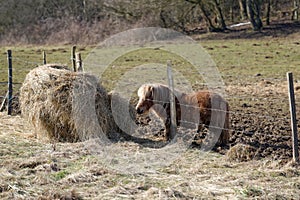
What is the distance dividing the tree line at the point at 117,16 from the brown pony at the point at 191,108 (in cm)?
1877

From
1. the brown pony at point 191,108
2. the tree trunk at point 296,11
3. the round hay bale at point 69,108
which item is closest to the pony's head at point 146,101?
the brown pony at point 191,108

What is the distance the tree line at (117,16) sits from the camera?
1079 inches

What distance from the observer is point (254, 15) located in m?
27.5

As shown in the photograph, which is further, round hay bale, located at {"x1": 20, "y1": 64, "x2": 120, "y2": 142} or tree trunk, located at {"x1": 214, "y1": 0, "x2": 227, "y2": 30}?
tree trunk, located at {"x1": 214, "y1": 0, "x2": 227, "y2": 30}

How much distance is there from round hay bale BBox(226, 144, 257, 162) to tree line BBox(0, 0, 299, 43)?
66.2ft

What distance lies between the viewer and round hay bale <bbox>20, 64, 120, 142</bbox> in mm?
7610

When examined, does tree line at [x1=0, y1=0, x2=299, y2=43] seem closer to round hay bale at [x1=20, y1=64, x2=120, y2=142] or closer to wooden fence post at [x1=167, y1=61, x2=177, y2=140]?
round hay bale at [x1=20, y1=64, x2=120, y2=142]

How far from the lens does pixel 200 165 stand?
6125 mm

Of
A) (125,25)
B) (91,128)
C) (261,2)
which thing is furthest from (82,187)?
(261,2)

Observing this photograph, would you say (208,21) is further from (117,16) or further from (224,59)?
(224,59)

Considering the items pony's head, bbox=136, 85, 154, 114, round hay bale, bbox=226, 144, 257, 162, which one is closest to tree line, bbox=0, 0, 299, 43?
pony's head, bbox=136, 85, 154, 114

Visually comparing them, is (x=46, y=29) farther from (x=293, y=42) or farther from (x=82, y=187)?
(x=82, y=187)

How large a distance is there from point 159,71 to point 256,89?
393 cm

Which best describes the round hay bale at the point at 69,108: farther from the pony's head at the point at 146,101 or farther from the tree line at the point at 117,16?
the tree line at the point at 117,16
